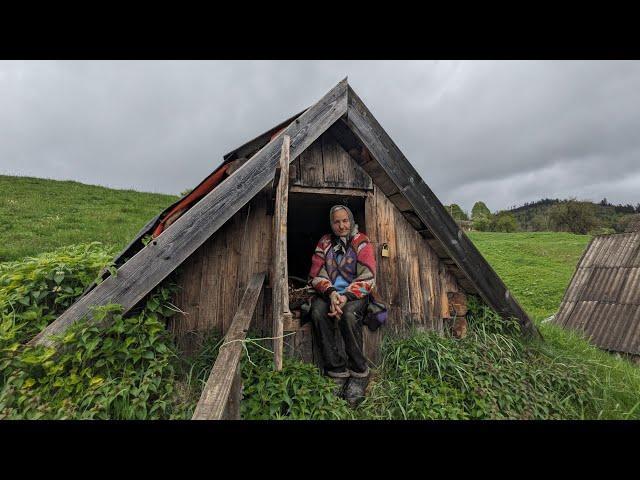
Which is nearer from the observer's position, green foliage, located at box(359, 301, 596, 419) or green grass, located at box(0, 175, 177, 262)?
green foliage, located at box(359, 301, 596, 419)

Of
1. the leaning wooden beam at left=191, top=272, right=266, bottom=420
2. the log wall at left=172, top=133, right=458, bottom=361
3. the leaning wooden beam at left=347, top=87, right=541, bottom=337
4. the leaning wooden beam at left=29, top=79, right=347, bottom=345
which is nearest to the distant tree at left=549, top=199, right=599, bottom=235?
the leaning wooden beam at left=347, top=87, right=541, bottom=337

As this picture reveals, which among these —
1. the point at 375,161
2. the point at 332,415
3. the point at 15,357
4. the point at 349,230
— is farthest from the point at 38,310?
the point at 375,161

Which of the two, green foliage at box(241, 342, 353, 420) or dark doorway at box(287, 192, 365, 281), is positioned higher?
dark doorway at box(287, 192, 365, 281)

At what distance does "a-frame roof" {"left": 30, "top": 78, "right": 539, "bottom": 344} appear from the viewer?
3.15m

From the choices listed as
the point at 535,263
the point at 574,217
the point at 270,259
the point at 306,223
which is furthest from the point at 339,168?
the point at 574,217

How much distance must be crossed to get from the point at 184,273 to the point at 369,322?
2317 mm

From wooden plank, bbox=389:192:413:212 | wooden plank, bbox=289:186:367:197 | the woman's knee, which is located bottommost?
the woman's knee

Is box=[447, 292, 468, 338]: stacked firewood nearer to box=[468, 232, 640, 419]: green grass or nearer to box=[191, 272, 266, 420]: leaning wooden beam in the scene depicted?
box=[468, 232, 640, 419]: green grass

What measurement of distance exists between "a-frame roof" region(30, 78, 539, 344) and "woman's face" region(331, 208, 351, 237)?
71 centimetres

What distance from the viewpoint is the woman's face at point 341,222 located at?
425 centimetres

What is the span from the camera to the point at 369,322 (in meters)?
4.16

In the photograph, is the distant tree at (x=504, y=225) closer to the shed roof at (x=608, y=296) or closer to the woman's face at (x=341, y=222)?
the shed roof at (x=608, y=296)

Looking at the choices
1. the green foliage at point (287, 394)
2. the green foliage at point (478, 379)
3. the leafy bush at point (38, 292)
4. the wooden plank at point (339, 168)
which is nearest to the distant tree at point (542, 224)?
the green foliage at point (478, 379)

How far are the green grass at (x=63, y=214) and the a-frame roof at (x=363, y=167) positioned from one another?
4.77 metres
